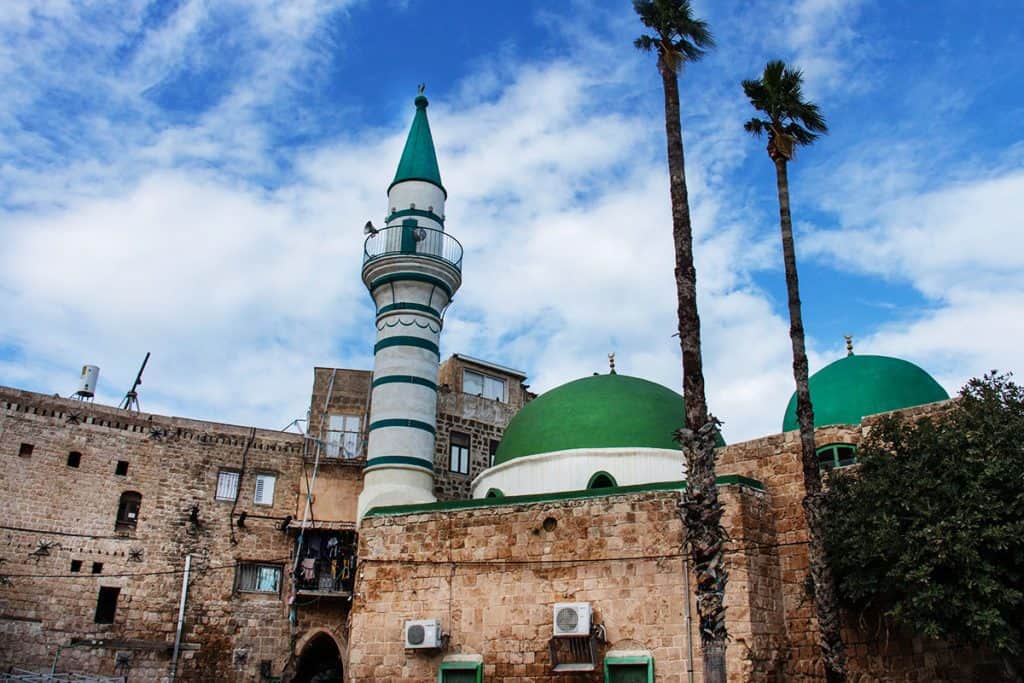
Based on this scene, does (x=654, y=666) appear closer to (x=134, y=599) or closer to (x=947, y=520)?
(x=947, y=520)

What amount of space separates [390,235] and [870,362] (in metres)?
10.9

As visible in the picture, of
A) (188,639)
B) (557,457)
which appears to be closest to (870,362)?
(557,457)

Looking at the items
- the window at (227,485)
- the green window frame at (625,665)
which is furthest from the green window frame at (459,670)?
the window at (227,485)

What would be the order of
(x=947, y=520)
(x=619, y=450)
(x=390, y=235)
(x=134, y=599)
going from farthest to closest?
(x=390, y=235)
(x=134, y=599)
(x=619, y=450)
(x=947, y=520)

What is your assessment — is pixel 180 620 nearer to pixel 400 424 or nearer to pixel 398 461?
pixel 398 461

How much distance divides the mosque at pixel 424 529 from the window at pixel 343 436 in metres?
0.05

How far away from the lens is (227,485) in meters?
21.4

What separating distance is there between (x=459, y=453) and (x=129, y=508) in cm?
789

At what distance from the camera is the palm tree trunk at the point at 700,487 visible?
940 cm

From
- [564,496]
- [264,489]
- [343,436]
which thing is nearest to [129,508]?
[264,489]

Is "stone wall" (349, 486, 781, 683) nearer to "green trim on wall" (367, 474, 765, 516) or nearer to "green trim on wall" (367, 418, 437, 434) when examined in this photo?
"green trim on wall" (367, 474, 765, 516)

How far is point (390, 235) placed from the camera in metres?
22.1

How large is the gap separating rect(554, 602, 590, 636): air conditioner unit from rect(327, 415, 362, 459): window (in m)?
10.4

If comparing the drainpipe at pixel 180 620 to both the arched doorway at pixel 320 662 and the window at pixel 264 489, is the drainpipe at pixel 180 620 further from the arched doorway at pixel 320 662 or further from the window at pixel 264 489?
the arched doorway at pixel 320 662
